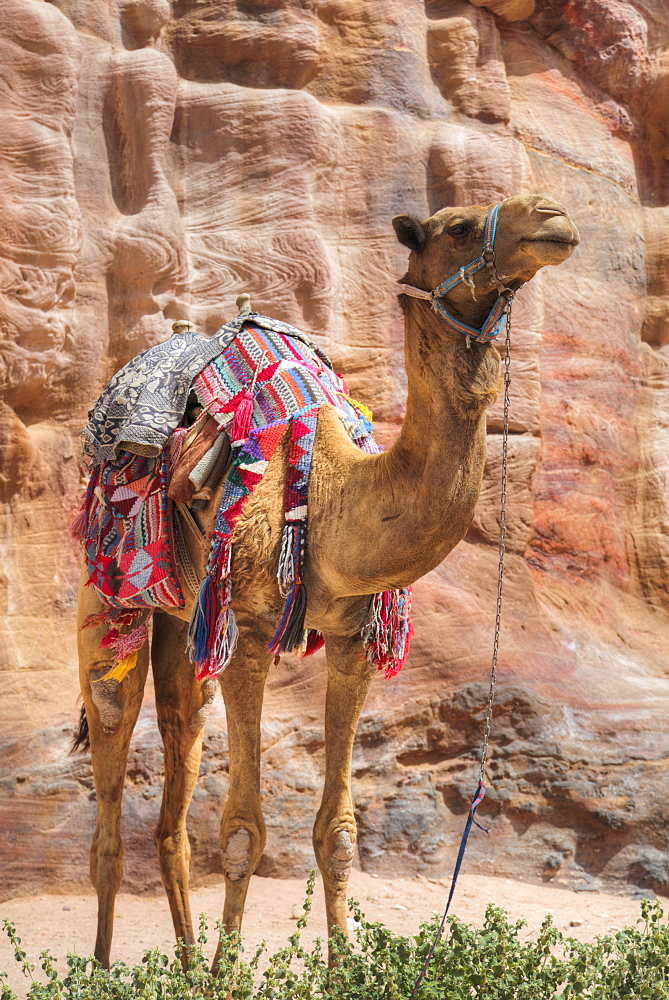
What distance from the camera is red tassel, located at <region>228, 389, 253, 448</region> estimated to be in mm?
3777

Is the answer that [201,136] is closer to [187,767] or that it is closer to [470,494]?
[187,767]

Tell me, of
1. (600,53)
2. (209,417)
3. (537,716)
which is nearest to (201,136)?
(600,53)

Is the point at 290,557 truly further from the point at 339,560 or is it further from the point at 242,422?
the point at 242,422

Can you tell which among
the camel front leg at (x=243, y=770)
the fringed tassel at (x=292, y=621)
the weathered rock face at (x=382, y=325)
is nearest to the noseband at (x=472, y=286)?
the fringed tassel at (x=292, y=621)

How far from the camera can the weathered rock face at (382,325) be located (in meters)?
5.84

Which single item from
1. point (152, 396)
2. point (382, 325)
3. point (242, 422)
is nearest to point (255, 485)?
point (242, 422)

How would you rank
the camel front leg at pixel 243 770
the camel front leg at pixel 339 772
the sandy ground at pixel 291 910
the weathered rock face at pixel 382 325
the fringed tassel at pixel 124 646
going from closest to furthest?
1. the camel front leg at pixel 243 770
2. the camel front leg at pixel 339 772
3. the fringed tassel at pixel 124 646
4. the sandy ground at pixel 291 910
5. the weathered rock face at pixel 382 325

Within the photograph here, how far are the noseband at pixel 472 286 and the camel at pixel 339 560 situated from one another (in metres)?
0.01

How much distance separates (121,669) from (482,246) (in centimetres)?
221

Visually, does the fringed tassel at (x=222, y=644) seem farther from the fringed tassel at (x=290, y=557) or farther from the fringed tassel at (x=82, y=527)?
the fringed tassel at (x=82, y=527)

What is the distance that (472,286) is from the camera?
304cm

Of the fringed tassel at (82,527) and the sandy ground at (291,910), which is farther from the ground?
the fringed tassel at (82,527)

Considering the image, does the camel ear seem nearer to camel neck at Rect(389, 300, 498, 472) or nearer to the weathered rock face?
camel neck at Rect(389, 300, 498, 472)

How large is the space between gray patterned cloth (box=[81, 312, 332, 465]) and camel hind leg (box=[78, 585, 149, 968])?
665 mm
